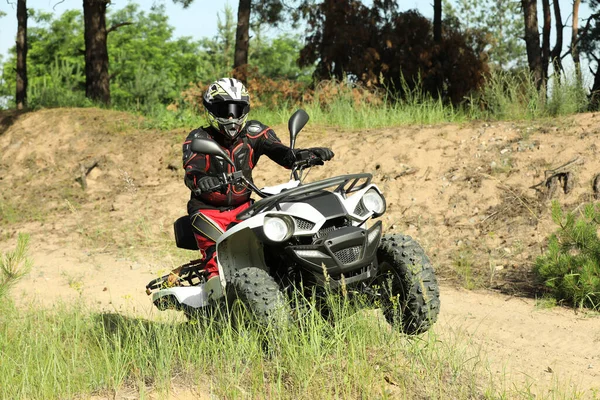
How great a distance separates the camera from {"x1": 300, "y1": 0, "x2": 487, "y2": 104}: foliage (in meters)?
19.1

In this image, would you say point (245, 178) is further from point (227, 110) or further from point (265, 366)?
point (265, 366)

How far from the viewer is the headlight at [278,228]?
4.81 m

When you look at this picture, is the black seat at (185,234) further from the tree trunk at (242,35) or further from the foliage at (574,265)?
the tree trunk at (242,35)

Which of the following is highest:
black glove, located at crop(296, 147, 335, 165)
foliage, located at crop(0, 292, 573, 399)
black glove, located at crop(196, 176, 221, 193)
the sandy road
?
black glove, located at crop(296, 147, 335, 165)

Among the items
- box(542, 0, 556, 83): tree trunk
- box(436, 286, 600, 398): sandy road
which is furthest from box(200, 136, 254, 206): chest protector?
box(542, 0, 556, 83): tree trunk

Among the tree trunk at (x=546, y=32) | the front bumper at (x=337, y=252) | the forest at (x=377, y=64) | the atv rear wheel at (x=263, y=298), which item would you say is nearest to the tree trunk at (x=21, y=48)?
the forest at (x=377, y=64)

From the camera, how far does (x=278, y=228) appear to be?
4.86 m

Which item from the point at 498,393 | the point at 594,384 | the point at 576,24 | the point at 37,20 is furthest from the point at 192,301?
the point at 37,20

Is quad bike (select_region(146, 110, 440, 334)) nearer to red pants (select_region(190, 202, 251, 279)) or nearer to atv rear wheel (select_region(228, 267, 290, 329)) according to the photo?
atv rear wheel (select_region(228, 267, 290, 329))

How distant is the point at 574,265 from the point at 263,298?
3936 mm

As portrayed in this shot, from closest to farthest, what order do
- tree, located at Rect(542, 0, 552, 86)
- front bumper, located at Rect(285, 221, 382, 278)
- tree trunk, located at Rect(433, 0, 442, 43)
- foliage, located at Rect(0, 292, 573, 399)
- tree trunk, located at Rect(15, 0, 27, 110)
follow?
foliage, located at Rect(0, 292, 573, 399) < front bumper, located at Rect(285, 221, 382, 278) < tree trunk, located at Rect(15, 0, 27, 110) < tree trunk, located at Rect(433, 0, 442, 43) < tree, located at Rect(542, 0, 552, 86)

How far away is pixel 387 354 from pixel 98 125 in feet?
38.3

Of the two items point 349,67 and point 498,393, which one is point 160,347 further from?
point 349,67

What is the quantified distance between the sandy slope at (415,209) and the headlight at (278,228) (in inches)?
76.5
